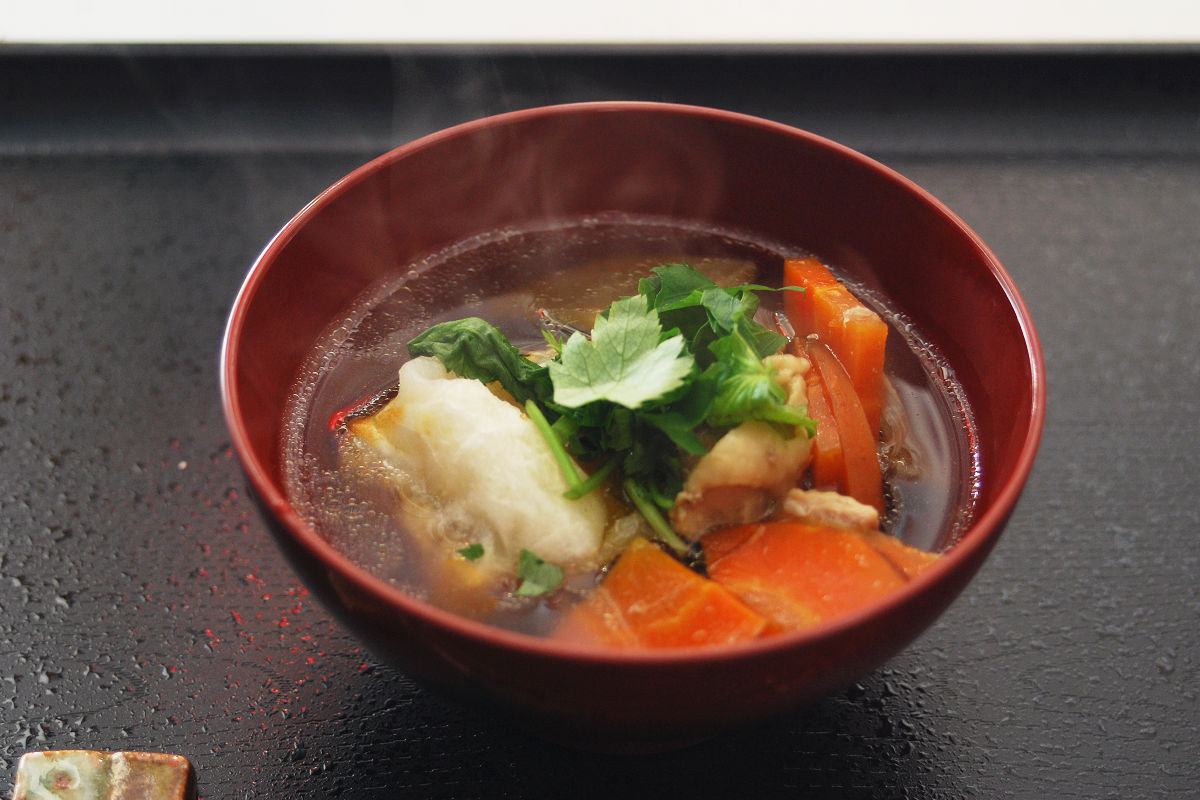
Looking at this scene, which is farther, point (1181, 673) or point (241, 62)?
point (241, 62)

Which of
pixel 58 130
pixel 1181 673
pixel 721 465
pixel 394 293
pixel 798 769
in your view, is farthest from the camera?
pixel 58 130

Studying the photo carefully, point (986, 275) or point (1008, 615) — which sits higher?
point (986, 275)

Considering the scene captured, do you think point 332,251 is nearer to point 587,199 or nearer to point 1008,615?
point 587,199

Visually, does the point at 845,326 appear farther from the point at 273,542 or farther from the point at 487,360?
the point at 273,542

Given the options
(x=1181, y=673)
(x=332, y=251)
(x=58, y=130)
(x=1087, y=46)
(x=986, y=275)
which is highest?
(x=1087, y=46)

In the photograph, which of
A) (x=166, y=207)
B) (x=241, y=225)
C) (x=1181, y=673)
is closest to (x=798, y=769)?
(x=1181, y=673)

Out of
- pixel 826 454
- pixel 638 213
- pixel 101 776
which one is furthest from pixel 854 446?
pixel 101 776

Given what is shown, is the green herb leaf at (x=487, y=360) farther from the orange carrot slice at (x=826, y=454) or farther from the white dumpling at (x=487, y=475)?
the orange carrot slice at (x=826, y=454)
